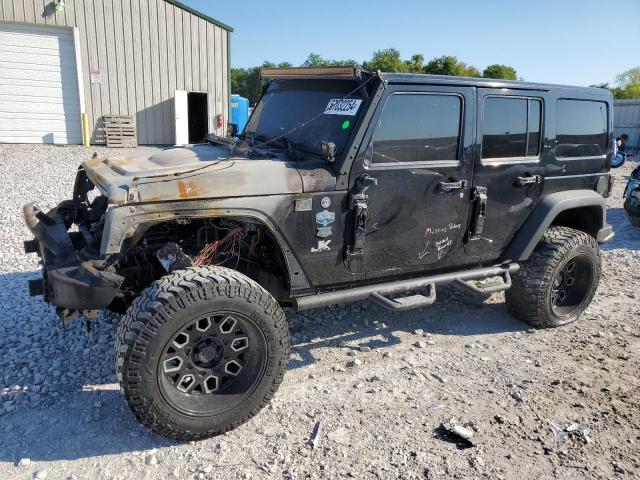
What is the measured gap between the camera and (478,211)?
4.10 m

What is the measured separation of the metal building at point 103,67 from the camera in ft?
46.3

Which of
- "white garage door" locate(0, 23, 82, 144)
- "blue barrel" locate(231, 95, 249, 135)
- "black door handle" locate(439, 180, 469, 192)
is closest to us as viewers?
"black door handle" locate(439, 180, 469, 192)

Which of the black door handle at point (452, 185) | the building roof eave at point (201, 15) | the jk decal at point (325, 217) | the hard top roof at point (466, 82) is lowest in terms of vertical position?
the jk decal at point (325, 217)

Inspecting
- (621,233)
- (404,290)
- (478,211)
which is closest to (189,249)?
(404,290)

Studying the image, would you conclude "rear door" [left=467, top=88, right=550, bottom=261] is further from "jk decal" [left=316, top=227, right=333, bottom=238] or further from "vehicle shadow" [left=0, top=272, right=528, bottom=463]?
"jk decal" [left=316, top=227, right=333, bottom=238]

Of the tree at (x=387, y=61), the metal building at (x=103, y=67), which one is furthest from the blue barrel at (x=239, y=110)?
the tree at (x=387, y=61)

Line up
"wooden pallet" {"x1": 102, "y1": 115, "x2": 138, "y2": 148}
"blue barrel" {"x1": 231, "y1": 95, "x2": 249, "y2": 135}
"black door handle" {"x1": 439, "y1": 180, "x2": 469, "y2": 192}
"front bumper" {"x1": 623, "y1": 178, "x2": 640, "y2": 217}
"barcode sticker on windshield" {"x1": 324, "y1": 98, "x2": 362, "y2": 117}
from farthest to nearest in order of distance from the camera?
"blue barrel" {"x1": 231, "y1": 95, "x2": 249, "y2": 135}
"wooden pallet" {"x1": 102, "y1": 115, "x2": 138, "y2": 148}
"front bumper" {"x1": 623, "y1": 178, "x2": 640, "y2": 217}
"black door handle" {"x1": 439, "y1": 180, "x2": 469, "y2": 192}
"barcode sticker on windshield" {"x1": 324, "y1": 98, "x2": 362, "y2": 117}

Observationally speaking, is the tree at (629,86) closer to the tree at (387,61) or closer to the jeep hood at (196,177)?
the tree at (387,61)

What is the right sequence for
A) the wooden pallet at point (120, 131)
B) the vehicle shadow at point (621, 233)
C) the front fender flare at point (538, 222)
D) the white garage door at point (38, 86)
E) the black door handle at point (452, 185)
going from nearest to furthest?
1. the black door handle at point (452, 185)
2. the front fender flare at point (538, 222)
3. the vehicle shadow at point (621, 233)
4. the white garage door at point (38, 86)
5. the wooden pallet at point (120, 131)

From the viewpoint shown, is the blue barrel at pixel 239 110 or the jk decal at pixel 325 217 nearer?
the jk decal at pixel 325 217

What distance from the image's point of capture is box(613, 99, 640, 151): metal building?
891 inches

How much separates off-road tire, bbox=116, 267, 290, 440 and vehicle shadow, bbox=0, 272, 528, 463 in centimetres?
22

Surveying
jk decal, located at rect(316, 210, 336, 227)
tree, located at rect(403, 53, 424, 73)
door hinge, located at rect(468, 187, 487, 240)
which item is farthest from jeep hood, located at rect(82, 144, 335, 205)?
tree, located at rect(403, 53, 424, 73)

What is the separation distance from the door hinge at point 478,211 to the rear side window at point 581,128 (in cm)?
99
